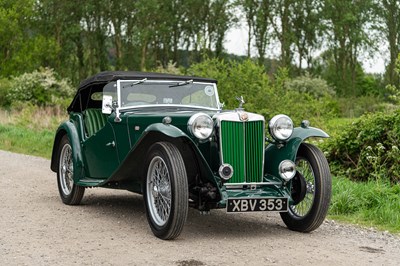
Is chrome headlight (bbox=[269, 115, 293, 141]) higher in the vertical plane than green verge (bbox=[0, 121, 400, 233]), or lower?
higher

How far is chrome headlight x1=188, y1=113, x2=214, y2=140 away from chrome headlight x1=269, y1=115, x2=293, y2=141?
74 centimetres

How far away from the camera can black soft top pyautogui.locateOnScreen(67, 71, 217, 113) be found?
27.7 ft

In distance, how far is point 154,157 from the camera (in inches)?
268

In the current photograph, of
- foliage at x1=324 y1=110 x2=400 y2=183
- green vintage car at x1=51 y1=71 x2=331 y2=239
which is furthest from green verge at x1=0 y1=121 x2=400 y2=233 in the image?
green vintage car at x1=51 y1=71 x2=331 y2=239

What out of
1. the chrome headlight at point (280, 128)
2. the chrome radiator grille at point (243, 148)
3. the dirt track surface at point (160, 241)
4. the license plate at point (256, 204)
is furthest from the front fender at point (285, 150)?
the dirt track surface at point (160, 241)

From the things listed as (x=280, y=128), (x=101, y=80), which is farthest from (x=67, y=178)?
(x=280, y=128)

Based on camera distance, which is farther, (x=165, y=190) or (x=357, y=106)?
(x=357, y=106)

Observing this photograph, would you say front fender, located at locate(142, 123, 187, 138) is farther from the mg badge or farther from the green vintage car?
the mg badge

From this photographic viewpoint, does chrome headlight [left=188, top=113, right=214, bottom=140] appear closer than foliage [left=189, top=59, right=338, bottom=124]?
Yes

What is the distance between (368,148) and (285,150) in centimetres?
327

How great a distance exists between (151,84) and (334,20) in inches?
1570

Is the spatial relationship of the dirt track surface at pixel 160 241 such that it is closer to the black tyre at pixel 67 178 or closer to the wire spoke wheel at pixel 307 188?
the black tyre at pixel 67 178

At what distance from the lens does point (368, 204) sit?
8562 millimetres

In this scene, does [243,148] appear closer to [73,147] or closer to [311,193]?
[311,193]
